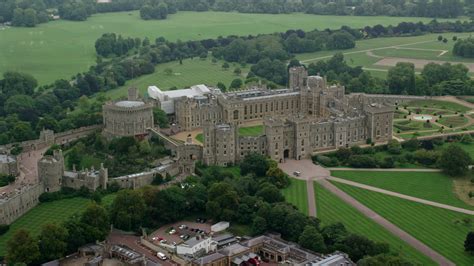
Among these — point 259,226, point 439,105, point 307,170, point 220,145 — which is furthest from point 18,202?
point 439,105

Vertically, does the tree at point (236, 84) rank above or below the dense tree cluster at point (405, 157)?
above

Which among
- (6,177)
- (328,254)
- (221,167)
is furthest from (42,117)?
(328,254)

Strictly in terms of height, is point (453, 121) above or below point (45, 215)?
above

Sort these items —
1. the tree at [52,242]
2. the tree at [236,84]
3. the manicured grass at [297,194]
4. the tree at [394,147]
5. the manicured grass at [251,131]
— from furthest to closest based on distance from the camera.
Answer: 1. the tree at [236,84]
2. the manicured grass at [251,131]
3. the tree at [394,147]
4. the manicured grass at [297,194]
5. the tree at [52,242]

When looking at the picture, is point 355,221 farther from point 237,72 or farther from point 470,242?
point 237,72

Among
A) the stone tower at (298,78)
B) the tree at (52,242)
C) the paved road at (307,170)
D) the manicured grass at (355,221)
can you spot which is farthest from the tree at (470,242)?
the stone tower at (298,78)

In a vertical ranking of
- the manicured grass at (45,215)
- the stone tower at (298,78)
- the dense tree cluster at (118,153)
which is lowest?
the manicured grass at (45,215)

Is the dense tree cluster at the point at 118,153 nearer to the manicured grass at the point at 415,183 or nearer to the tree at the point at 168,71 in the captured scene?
the manicured grass at the point at 415,183
